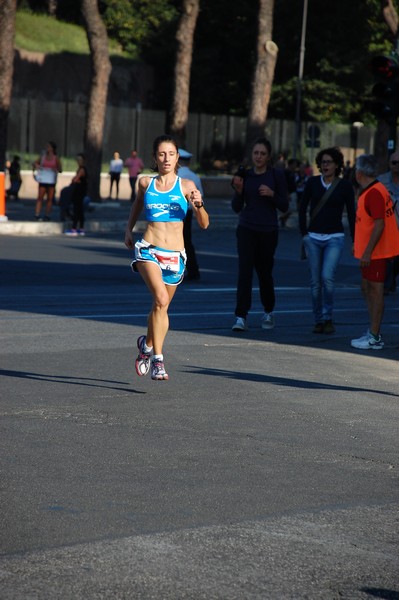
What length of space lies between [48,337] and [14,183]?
32.5 m

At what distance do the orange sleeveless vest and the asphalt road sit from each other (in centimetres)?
90

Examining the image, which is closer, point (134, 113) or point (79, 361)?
point (79, 361)

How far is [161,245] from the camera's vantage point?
958 centimetres

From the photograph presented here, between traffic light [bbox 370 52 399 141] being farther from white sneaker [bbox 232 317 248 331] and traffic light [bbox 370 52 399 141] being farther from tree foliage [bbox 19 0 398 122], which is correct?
tree foliage [bbox 19 0 398 122]

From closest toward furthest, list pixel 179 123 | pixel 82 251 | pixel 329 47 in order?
1. pixel 82 251
2. pixel 179 123
3. pixel 329 47

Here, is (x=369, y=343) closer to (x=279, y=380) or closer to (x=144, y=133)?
(x=279, y=380)

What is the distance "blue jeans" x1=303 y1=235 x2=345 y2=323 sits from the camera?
43.5 ft

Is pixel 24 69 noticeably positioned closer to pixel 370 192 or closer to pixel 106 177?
pixel 106 177

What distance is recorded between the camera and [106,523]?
563cm

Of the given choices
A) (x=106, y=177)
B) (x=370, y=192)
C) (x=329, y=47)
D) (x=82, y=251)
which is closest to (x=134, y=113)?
(x=106, y=177)

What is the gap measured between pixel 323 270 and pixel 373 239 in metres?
1.21

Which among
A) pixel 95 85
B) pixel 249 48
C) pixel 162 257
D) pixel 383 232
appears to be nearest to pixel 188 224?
pixel 383 232

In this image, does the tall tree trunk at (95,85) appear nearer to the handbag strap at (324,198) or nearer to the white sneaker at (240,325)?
the handbag strap at (324,198)

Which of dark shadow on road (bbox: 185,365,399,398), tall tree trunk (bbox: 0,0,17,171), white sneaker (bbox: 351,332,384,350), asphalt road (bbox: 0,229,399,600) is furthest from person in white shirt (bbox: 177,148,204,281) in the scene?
tall tree trunk (bbox: 0,0,17,171)
